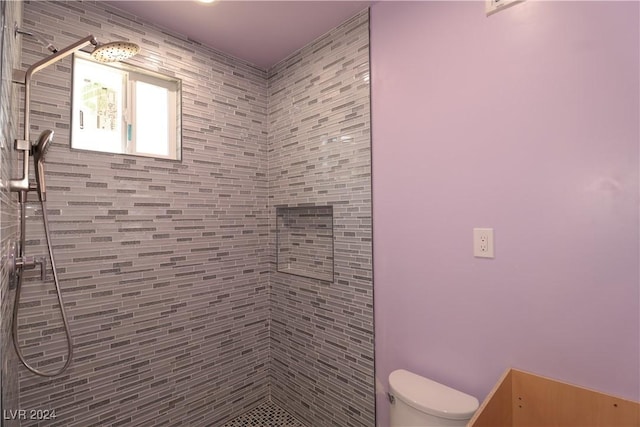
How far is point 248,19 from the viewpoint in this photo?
1.68m

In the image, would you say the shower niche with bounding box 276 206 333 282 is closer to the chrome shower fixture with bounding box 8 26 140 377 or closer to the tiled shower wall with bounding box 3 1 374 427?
the tiled shower wall with bounding box 3 1 374 427

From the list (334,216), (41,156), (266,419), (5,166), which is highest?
(41,156)

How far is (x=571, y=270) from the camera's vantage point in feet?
3.33

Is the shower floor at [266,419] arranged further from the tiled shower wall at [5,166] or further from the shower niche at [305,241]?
the tiled shower wall at [5,166]

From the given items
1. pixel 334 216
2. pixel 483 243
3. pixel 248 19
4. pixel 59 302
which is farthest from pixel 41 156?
pixel 483 243

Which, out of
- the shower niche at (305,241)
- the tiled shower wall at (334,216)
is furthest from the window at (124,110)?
the shower niche at (305,241)

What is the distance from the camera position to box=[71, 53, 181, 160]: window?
1.56m

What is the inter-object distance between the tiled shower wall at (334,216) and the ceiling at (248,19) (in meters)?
0.10

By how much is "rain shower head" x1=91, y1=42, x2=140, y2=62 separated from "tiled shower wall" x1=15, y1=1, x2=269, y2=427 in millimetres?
344

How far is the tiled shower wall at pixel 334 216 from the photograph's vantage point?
5.39 feet

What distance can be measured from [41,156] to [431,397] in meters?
1.96

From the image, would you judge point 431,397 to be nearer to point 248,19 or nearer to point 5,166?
point 5,166

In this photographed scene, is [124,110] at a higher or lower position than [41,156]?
higher

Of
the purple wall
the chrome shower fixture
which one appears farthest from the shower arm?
the purple wall
